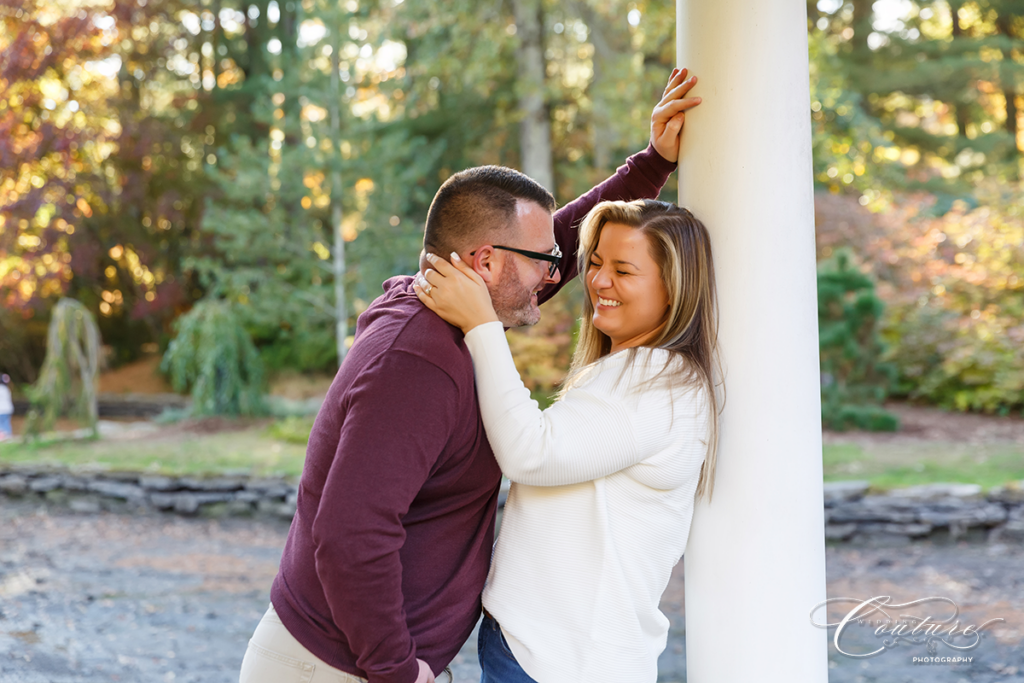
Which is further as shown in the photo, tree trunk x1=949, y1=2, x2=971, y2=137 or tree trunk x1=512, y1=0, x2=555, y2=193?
tree trunk x1=949, y1=2, x2=971, y2=137

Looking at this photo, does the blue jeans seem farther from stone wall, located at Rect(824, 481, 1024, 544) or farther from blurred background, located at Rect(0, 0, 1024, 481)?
blurred background, located at Rect(0, 0, 1024, 481)

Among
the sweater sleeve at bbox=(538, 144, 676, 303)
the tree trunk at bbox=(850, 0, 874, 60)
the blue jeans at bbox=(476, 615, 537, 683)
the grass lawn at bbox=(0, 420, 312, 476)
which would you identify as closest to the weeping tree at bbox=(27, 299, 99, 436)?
the grass lawn at bbox=(0, 420, 312, 476)

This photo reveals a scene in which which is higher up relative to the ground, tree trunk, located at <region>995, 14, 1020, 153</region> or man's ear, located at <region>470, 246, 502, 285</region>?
tree trunk, located at <region>995, 14, 1020, 153</region>

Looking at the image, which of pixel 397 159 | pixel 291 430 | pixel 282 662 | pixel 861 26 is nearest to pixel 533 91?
pixel 397 159

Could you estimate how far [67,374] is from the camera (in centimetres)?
1104

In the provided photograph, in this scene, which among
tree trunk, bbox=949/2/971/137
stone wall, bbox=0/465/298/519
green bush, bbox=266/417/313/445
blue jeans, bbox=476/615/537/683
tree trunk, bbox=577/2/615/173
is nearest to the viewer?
blue jeans, bbox=476/615/537/683

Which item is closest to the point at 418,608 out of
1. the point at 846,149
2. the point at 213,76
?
the point at 846,149

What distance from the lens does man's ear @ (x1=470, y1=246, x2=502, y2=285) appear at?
1.68m

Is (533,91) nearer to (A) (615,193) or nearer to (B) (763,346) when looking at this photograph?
(A) (615,193)

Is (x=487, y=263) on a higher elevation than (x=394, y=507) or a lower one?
higher

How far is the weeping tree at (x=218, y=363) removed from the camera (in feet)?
40.0

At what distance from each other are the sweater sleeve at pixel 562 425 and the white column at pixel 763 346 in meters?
0.22

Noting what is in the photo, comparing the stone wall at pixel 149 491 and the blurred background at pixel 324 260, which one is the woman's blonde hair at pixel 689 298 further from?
the stone wall at pixel 149 491

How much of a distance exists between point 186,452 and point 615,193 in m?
9.01
